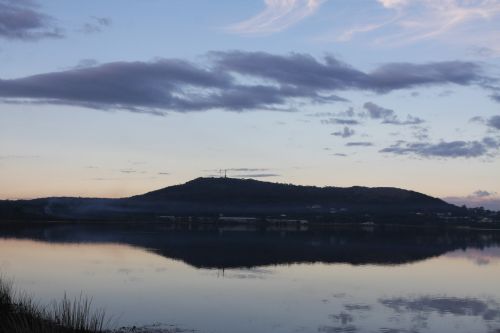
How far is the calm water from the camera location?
65.1 feet

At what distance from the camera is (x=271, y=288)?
27188 mm

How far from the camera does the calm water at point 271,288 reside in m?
19.8

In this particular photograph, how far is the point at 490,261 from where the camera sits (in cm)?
4559

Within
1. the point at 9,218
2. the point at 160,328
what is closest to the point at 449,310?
the point at 160,328

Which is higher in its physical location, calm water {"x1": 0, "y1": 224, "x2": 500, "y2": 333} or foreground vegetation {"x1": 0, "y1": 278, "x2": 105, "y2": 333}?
foreground vegetation {"x1": 0, "y1": 278, "x2": 105, "y2": 333}

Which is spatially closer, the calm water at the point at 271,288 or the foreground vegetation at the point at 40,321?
the foreground vegetation at the point at 40,321

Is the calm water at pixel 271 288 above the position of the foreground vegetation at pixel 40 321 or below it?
below

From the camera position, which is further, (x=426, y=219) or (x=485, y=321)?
(x=426, y=219)

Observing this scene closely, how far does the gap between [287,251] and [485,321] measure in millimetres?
29460

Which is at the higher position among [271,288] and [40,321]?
[40,321]

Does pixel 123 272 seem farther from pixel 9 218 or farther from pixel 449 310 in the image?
pixel 9 218

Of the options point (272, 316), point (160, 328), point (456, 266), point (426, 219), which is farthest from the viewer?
point (426, 219)

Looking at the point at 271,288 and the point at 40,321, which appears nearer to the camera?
the point at 40,321

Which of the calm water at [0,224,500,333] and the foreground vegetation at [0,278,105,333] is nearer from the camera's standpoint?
the foreground vegetation at [0,278,105,333]
